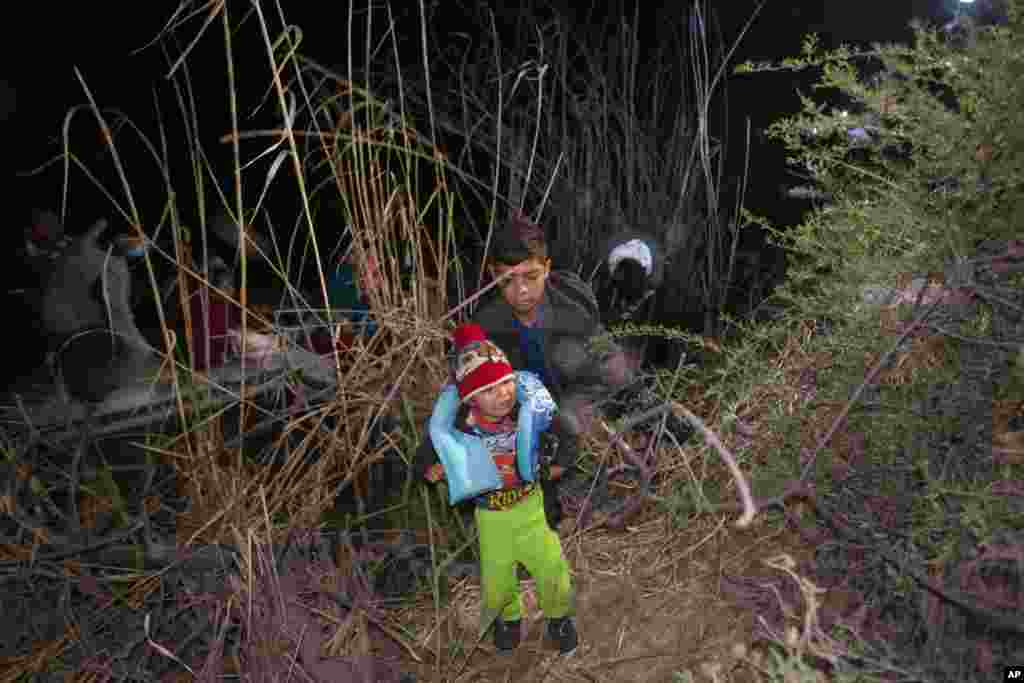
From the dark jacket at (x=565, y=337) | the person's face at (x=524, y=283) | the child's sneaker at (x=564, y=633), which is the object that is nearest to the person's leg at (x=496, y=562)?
the child's sneaker at (x=564, y=633)

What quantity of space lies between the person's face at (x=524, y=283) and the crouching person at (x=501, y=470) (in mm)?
220

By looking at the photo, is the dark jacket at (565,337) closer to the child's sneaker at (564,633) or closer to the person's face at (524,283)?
the person's face at (524,283)

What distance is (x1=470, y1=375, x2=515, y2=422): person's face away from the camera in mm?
1753

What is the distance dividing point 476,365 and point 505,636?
0.60 m

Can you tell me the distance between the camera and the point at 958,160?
4.82ft

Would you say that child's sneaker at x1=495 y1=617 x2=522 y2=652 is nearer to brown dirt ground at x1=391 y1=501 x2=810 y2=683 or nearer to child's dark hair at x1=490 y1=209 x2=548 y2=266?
brown dirt ground at x1=391 y1=501 x2=810 y2=683

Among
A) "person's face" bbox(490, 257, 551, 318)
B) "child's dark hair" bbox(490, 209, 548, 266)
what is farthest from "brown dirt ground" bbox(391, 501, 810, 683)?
"child's dark hair" bbox(490, 209, 548, 266)

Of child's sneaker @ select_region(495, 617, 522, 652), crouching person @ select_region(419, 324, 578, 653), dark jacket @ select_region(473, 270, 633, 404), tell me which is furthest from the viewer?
dark jacket @ select_region(473, 270, 633, 404)

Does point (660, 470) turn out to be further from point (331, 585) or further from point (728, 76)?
point (728, 76)

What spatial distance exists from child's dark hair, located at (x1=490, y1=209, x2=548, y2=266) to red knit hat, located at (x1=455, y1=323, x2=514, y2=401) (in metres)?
0.25

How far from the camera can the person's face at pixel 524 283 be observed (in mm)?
1983

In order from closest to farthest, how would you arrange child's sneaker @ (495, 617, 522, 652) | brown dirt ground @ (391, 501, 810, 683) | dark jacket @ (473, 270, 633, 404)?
1. brown dirt ground @ (391, 501, 810, 683)
2. child's sneaker @ (495, 617, 522, 652)
3. dark jacket @ (473, 270, 633, 404)

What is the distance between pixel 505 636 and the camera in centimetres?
192

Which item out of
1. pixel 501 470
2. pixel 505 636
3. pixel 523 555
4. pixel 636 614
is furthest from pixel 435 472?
pixel 636 614
